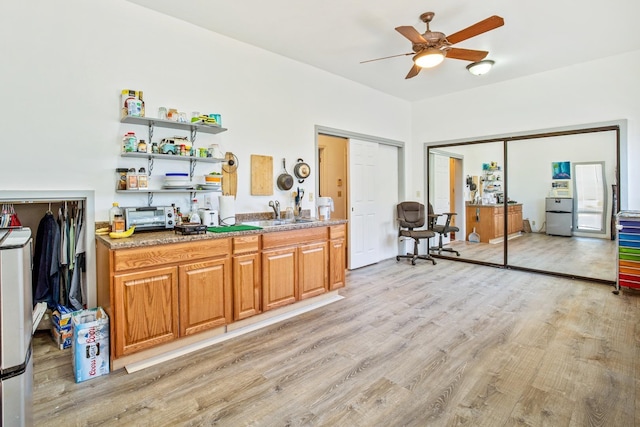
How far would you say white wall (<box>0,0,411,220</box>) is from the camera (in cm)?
231

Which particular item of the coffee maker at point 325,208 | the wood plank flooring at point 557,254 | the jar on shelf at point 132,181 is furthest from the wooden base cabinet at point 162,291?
the wood plank flooring at point 557,254

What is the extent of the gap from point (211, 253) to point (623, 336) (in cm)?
349

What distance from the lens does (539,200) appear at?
5074 millimetres

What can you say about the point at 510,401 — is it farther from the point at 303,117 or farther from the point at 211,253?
the point at 303,117

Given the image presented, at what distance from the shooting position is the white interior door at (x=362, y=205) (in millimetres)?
4844

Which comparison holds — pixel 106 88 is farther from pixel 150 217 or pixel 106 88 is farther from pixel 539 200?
pixel 539 200

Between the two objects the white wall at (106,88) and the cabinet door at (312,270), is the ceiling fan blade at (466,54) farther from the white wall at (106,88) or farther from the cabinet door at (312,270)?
the cabinet door at (312,270)

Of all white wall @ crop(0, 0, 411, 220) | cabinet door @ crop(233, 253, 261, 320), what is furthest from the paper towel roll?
cabinet door @ crop(233, 253, 261, 320)

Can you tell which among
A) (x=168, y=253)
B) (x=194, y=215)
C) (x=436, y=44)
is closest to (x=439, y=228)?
(x=436, y=44)

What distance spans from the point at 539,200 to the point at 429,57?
11.4ft

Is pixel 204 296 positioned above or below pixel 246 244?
below

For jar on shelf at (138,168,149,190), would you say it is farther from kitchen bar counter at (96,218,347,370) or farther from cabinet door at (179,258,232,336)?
cabinet door at (179,258,232,336)

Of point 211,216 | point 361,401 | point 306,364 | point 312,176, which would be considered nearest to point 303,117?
point 312,176

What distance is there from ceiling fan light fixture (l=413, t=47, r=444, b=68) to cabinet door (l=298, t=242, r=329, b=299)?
6.94 ft
